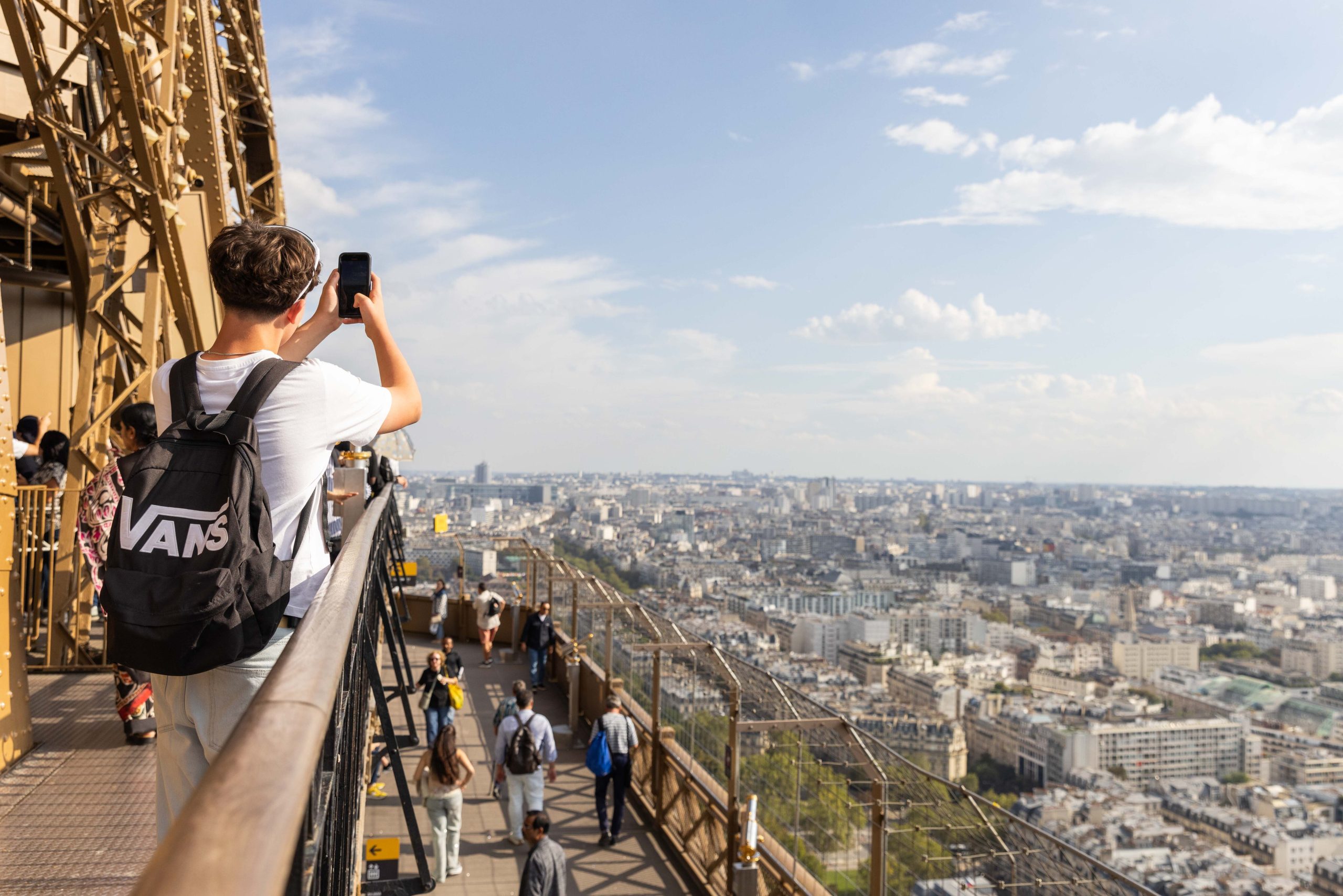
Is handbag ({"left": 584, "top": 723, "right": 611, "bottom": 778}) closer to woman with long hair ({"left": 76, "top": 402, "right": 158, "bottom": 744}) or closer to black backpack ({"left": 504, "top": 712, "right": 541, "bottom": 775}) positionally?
black backpack ({"left": 504, "top": 712, "right": 541, "bottom": 775})

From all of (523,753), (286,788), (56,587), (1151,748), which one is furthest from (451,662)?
(1151,748)

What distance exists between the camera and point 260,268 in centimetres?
183

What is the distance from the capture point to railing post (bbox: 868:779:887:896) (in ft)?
23.7

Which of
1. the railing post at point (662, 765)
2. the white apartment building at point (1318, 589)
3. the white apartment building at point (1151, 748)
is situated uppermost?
the railing post at point (662, 765)

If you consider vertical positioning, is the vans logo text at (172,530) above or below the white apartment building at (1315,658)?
above

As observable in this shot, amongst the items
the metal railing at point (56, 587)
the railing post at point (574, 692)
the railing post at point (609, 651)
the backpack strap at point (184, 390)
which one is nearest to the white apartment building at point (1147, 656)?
the railing post at point (574, 692)

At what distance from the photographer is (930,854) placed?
7.10 meters

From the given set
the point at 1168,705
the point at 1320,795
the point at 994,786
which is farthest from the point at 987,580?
the point at 994,786

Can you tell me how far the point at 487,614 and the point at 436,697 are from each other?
5.32 m

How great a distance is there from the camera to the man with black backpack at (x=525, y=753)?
29.4 feet

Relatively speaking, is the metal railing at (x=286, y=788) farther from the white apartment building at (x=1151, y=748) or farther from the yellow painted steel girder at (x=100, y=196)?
the white apartment building at (x=1151, y=748)

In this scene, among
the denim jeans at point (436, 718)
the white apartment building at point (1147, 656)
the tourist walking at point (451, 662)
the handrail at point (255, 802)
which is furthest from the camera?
the white apartment building at point (1147, 656)

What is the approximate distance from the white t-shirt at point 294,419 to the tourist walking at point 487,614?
13973mm

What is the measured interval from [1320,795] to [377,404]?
81.5m
